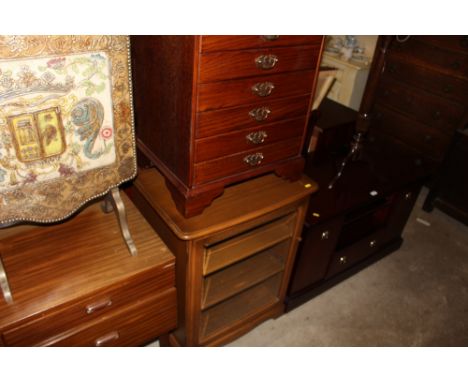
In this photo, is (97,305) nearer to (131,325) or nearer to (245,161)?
(131,325)

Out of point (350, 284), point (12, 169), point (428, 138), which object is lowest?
point (350, 284)

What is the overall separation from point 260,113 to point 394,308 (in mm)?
1482

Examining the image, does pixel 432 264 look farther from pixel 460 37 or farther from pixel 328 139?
pixel 460 37

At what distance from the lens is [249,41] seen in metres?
1.12

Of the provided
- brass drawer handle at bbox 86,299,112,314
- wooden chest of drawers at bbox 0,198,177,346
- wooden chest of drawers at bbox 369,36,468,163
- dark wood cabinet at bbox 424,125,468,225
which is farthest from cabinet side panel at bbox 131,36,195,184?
dark wood cabinet at bbox 424,125,468,225

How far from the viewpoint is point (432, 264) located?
2496mm

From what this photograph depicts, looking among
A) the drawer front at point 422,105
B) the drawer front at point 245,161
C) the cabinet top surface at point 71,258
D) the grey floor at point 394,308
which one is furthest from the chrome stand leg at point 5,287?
the drawer front at point 422,105

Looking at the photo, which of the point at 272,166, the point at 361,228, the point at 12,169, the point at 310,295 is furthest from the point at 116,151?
the point at 361,228

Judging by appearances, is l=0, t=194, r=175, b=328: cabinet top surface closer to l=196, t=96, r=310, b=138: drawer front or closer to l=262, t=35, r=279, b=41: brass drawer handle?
l=196, t=96, r=310, b=138: drawer front

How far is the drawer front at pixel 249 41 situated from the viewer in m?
1.05

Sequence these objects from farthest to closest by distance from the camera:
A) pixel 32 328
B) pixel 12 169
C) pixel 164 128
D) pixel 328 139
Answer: pixel 328 139 → pixel 164 128 → pixel 32 328 → pixel 12 169

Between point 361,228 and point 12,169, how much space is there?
1803mm

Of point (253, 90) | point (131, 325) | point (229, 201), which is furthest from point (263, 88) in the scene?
point (131, 325)

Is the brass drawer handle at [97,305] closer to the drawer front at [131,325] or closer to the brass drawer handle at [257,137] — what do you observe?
the drawer front at [131,325]
